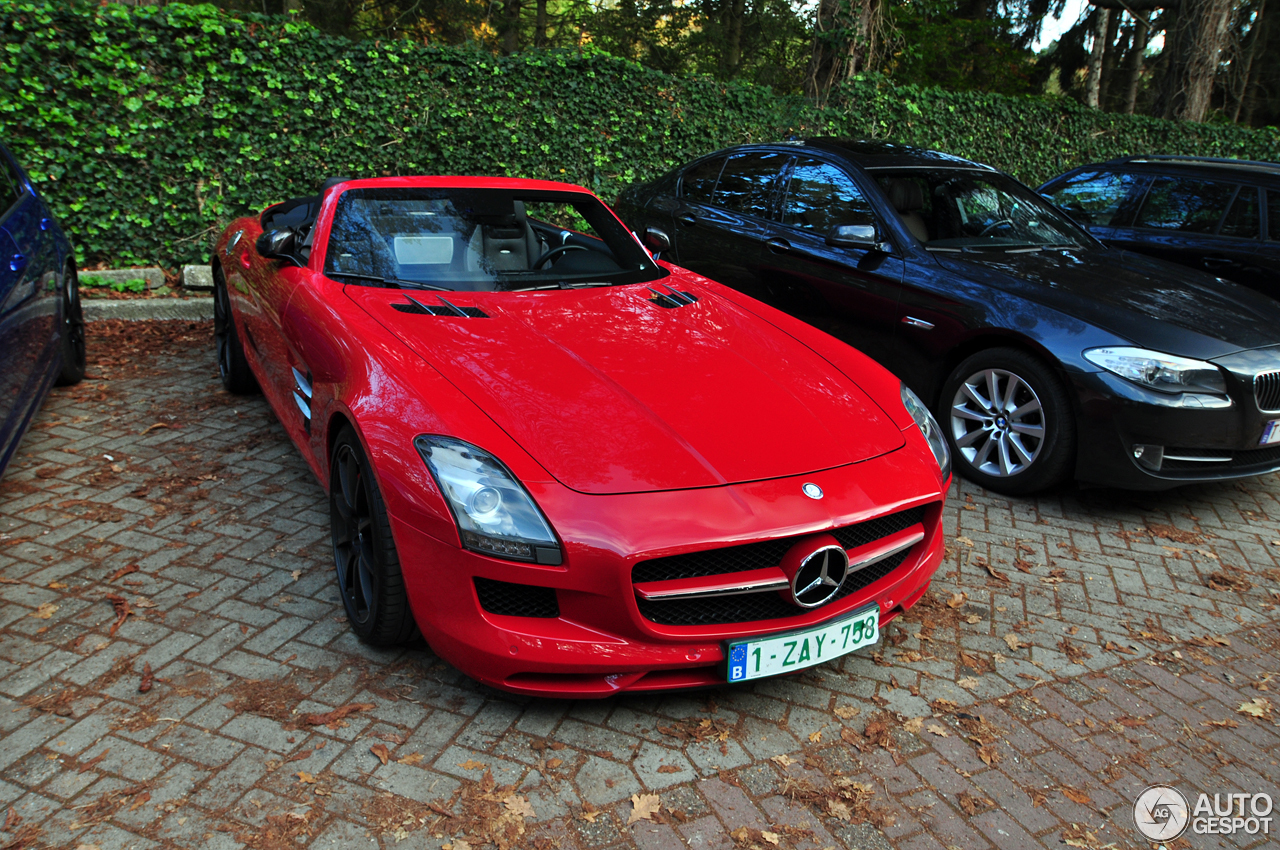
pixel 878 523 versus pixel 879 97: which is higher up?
pixel 879 97

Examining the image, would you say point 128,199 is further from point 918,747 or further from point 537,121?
point 918,747

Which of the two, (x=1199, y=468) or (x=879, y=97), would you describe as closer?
(x=1199, y=468)

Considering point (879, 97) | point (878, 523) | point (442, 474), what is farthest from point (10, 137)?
point (879, 97)

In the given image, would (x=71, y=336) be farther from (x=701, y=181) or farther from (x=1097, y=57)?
(x=1097, y=57)

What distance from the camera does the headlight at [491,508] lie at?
2.36m

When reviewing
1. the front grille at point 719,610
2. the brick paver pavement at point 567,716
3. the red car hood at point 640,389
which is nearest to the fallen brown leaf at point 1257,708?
the brick paver pavement at point 567,716

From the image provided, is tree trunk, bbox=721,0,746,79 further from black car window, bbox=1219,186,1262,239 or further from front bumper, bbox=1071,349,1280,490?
front bumper, bbox=1071,349,1280,490

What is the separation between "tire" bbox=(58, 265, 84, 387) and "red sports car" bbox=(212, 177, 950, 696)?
7.90 ft

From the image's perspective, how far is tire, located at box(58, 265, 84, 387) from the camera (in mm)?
5254

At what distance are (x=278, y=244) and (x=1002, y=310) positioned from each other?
3.67 m

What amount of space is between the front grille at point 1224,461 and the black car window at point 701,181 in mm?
3580

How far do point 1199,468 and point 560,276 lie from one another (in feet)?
10.8

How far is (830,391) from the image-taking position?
3219 millimetres

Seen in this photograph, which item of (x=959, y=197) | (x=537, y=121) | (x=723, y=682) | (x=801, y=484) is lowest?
(x=723, y=682)
